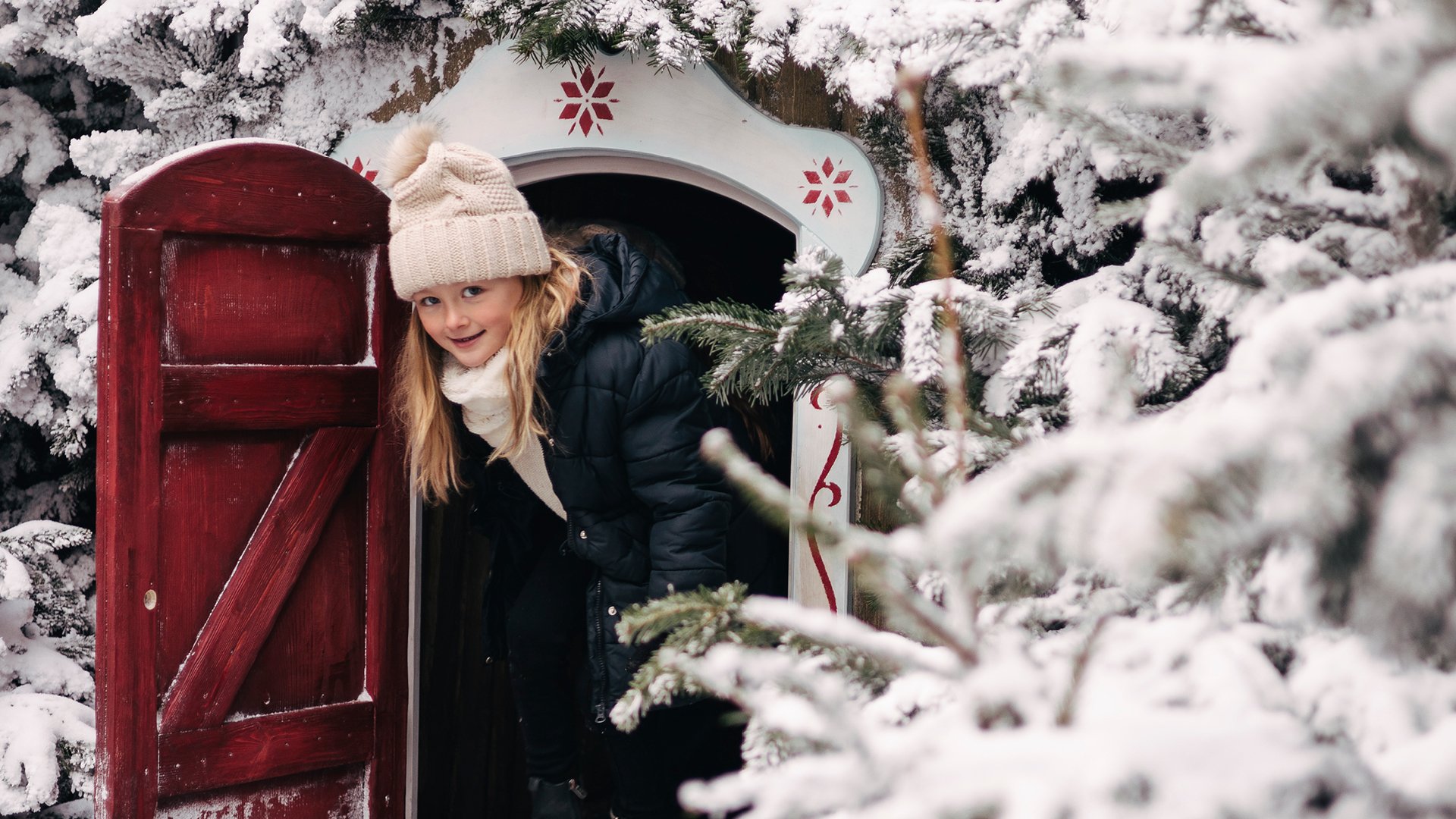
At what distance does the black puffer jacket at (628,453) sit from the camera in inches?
90.8

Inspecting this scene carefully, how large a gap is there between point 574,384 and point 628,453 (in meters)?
0.18

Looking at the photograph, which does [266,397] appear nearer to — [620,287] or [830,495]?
[620,287]

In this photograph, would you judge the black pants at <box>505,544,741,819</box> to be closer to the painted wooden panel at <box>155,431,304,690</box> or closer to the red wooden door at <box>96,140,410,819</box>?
the red wooden door at <box>96,140,410,819</box>

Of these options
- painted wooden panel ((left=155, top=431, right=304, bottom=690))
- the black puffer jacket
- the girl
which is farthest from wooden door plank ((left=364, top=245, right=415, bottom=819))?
the black puffer jacket

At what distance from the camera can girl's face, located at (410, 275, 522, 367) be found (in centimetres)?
233

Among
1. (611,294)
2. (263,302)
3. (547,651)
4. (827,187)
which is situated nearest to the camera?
(611,294)

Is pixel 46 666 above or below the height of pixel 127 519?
below

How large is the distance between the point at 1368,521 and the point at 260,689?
7.87ft

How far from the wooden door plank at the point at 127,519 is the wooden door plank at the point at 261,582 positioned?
79mm

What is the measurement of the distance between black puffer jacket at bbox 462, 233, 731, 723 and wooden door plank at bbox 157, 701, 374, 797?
2.09 ft

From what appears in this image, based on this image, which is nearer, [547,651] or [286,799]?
[286,799]

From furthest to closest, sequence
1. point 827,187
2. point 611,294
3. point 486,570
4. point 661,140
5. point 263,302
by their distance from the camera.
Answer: point 486,570 < point 661,140 < point 827,187 < point 263,302 < point 611,294

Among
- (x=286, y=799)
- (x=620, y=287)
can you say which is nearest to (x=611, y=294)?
(x=620, y=287)

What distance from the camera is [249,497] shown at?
8.18ft
